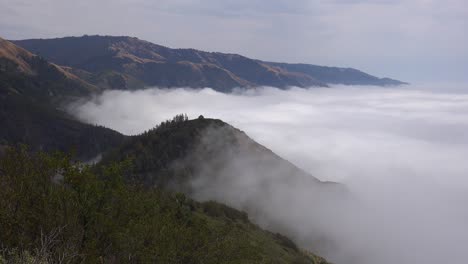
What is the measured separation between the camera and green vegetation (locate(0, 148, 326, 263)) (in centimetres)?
2822

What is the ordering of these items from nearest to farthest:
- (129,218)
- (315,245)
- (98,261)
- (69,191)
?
1. (98,261)
2. (69,191)
3. (129,218)
4. (315,245)

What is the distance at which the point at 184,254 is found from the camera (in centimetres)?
3128

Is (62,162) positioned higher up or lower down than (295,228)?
higher up

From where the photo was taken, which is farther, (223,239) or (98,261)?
(223,239)

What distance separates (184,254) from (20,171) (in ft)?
48.6

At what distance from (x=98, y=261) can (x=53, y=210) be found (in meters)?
5.17

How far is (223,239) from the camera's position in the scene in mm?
36281

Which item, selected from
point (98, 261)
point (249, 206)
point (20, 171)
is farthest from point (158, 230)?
point (249, 206)

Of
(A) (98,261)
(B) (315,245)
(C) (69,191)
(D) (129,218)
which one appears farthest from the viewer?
(B) (315,245)

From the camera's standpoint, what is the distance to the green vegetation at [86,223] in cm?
2822

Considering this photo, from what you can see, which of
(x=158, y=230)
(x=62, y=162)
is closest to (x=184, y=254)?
(x=158, y=230)

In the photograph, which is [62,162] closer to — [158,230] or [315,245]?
[158,230]

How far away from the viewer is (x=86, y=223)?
31.9 metres

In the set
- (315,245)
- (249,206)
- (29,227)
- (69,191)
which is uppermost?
(69,191)
